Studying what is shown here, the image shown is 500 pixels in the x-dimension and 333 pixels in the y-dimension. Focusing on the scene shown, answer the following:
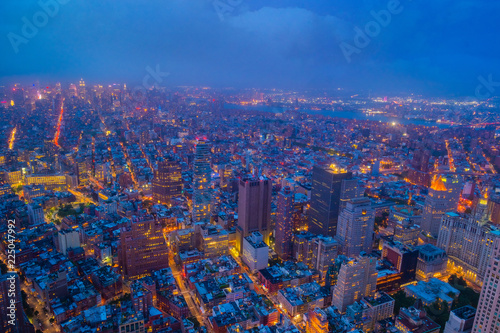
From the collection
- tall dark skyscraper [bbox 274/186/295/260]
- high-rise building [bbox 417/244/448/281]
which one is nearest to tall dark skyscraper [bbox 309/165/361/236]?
tall dark skyscraper [bbox 274/186/295/260]

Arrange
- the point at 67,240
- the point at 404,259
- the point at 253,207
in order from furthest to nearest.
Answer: the point at 253,207, the point at 67,240, the point at 404,259

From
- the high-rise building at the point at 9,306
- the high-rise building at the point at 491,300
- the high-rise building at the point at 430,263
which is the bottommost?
the high-rise building at the point at 430,263

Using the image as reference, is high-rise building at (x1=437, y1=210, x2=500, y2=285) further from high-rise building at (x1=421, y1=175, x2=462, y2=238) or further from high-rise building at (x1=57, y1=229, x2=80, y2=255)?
high-rise building at (x1=57, y1=229, x2=80, y2=255)

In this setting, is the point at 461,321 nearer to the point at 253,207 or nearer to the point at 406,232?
the point at 406,232

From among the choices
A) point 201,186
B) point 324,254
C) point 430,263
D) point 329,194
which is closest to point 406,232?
point 430,263

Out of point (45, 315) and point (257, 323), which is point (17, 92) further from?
point (257, 323)

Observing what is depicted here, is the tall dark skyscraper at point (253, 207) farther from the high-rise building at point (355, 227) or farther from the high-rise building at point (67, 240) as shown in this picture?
the high-rise building at point (67, 240)

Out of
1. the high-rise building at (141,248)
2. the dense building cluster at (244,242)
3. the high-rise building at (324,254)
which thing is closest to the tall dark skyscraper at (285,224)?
the dense building cluster at (244,242)

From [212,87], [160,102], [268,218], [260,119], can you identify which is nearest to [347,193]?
[268,218]
